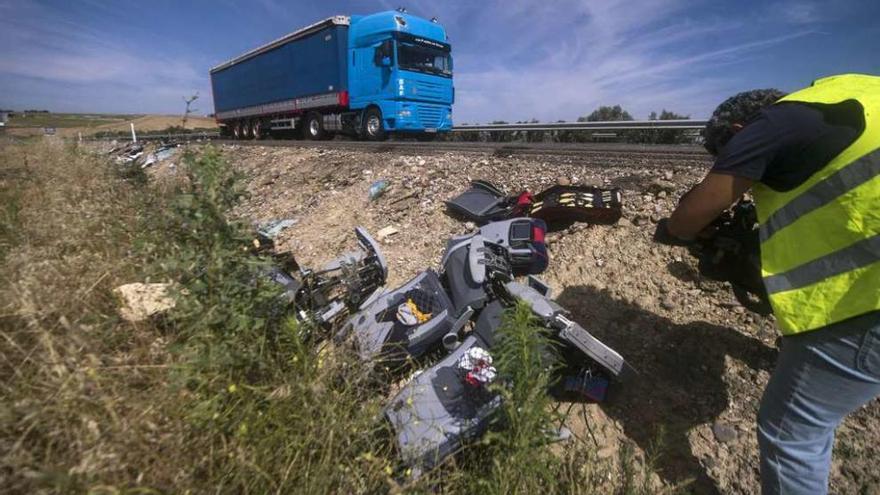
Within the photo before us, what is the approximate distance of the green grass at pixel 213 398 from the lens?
4.41 ft

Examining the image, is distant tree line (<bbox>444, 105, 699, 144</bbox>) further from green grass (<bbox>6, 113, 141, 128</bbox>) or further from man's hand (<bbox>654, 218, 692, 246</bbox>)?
green grass (<bbox>6, 113, 141, 128</bbox>)

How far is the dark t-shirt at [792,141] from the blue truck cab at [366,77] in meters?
9.82

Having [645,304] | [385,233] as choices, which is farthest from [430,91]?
[645,304]

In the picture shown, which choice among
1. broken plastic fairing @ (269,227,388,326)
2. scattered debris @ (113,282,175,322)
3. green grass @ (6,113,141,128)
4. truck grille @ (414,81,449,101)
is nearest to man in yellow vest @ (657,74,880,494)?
broken plastic fairing @ (269,227,388,326)

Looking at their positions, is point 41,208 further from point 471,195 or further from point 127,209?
point 471,195

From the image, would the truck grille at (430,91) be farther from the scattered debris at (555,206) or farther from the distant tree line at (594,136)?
the scattered debris at (555,206)

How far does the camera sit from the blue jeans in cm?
130

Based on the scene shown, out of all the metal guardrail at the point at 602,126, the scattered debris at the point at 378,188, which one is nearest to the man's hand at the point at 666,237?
the scattered debris at the point at 378,188

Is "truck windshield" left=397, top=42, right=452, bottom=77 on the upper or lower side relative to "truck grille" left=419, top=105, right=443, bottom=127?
upper

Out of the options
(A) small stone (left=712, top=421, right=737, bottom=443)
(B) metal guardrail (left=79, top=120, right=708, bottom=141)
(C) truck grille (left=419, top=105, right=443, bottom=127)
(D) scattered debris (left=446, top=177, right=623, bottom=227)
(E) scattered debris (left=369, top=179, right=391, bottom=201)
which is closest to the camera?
(A) small stone (left=712, top=421, right=737, bottom=443)

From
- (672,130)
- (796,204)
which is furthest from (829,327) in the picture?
(672,130)

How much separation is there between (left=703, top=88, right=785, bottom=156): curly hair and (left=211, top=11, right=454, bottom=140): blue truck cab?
31.1 ft

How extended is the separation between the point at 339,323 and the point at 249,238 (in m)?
0.97

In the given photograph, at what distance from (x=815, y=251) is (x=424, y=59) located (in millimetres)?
10694
